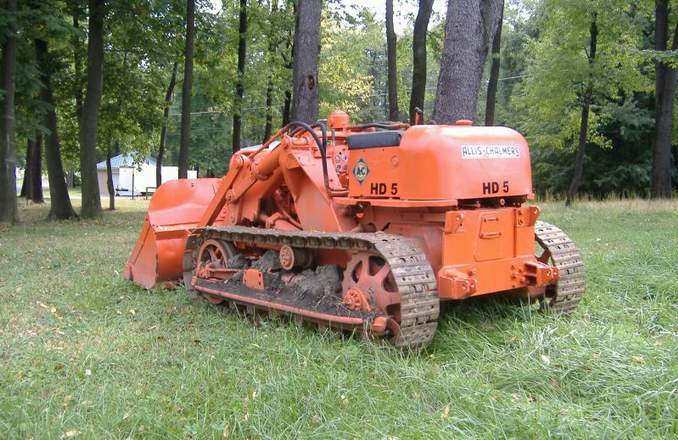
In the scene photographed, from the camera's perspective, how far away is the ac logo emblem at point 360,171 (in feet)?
18.5

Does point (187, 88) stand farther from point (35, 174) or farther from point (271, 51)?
point (35, 174)

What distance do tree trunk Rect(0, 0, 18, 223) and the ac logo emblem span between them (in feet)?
37.2

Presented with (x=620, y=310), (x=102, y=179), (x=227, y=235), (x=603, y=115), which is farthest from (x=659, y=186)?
(x=102, y=179)

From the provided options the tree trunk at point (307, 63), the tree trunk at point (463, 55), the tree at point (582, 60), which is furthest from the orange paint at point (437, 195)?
the tree at point (582, 60)

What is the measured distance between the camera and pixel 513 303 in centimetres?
592

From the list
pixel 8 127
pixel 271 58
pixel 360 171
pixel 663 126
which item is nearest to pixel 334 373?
A: pixel 360 171

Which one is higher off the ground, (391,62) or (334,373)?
(391,62)

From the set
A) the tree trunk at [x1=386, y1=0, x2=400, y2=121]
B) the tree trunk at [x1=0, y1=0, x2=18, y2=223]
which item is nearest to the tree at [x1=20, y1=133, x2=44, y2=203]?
the tree trunk at [x1=0, y1=0, x2=18, y2=223]

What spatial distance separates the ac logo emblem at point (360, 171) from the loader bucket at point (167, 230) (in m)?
2.81

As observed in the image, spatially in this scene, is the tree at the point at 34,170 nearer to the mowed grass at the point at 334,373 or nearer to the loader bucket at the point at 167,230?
the loader bucket at the point at 167,230

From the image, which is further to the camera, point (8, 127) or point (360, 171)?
point (8, 127)

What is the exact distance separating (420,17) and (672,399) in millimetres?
13574

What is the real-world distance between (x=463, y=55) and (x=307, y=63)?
3.24 meters

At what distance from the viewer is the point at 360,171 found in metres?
5.68
